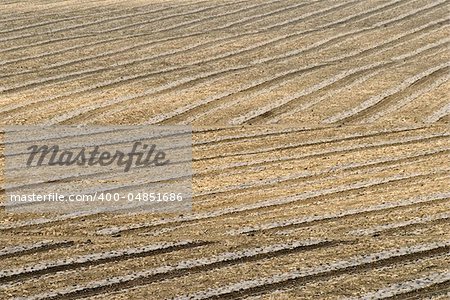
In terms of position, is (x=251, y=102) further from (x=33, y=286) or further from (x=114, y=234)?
(x=33, y=286)

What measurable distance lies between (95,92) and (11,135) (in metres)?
2.29

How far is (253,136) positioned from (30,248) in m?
3.65

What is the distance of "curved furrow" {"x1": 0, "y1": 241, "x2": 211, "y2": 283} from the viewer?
7445mm

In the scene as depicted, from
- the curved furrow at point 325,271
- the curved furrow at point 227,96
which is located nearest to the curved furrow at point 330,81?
the curved furrow at point 227,96

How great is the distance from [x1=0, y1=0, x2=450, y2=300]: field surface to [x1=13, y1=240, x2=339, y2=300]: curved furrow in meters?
0.02

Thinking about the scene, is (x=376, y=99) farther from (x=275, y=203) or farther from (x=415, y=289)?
(x=415, y=289)

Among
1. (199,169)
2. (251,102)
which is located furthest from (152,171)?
(251,102)

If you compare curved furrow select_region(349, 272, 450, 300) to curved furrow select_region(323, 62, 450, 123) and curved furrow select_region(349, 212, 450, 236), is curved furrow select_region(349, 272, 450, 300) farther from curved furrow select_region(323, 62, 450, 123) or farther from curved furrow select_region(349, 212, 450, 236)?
curved furrow select_region(323, 62, 450, 123)


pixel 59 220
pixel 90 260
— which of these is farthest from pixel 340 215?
pixel 59 220

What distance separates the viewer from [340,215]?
8.45 m

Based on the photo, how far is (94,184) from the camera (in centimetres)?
931

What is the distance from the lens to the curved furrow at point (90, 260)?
24.4ft

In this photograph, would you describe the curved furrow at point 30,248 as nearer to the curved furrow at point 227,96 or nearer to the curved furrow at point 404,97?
the curved furrow at point 227,96

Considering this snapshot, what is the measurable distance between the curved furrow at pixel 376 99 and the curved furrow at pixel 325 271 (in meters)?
3.85
